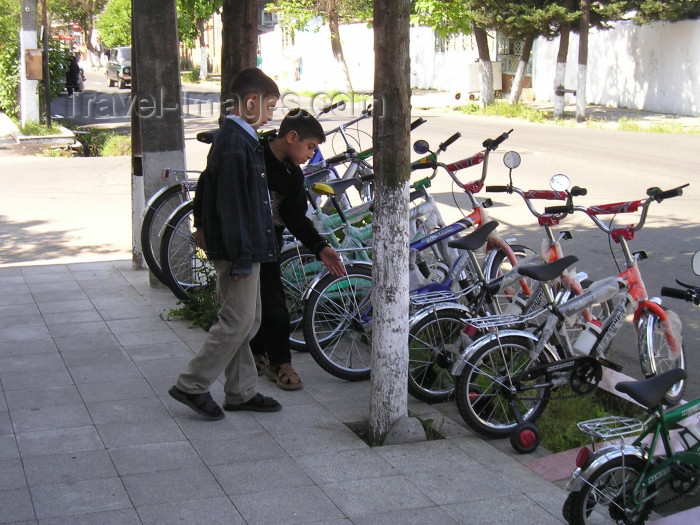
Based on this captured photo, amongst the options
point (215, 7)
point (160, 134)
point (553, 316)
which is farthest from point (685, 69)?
point (553, 316)

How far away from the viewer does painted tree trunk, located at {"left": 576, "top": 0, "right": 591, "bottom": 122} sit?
74.6 feet

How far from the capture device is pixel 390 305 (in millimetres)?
4555

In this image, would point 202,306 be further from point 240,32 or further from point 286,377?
point 240,32

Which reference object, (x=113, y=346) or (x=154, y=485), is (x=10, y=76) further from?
(x=154, y=485)

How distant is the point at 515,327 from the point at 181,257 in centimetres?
315

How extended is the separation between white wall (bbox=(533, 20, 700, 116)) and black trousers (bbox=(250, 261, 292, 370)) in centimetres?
2175

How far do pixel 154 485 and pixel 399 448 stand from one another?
1.27 m

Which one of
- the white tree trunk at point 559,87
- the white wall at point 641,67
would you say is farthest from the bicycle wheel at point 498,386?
the white wall at point 641,67

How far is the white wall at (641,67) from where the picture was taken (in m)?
24.6

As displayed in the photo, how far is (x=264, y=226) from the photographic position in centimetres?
471

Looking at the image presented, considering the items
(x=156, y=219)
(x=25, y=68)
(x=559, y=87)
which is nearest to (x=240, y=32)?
(x=156, y=219)

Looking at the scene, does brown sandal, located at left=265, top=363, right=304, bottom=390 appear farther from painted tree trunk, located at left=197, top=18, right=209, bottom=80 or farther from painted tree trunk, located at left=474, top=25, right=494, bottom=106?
painted tree trunk, located at left=197, top=18, right=209, bottom=80

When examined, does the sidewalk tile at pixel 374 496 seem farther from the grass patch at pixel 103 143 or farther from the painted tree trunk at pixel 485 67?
the painted tree trunk at pixel 485 67

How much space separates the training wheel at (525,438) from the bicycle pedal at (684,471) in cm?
114
